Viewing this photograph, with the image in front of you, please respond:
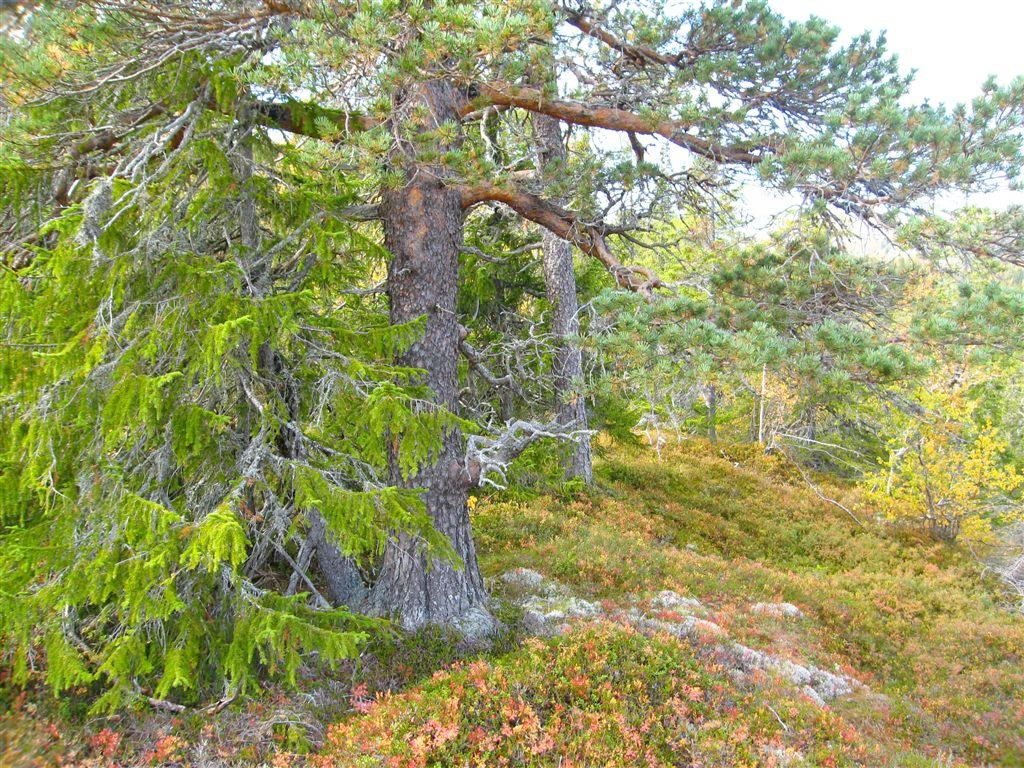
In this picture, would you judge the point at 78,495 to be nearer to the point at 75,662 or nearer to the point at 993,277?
the point at 75,662

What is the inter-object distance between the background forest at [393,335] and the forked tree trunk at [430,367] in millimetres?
34

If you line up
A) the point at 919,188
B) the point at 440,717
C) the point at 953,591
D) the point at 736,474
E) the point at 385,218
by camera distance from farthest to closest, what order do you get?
the point at 736,474, the point at 953,591, the point at 385,218, the point at 919,188, the point at 440,717

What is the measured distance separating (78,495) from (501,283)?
8.63 metres

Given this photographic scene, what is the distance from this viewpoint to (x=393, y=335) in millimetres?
5648

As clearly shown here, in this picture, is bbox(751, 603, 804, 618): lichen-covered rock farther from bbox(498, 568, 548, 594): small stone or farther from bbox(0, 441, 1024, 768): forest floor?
bbox(498, 568, 548, 594): small stone

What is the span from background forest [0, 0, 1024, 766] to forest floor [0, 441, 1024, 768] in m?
0.05

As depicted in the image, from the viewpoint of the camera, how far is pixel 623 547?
9.88 metres

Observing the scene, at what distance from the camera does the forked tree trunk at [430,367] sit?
241 inches

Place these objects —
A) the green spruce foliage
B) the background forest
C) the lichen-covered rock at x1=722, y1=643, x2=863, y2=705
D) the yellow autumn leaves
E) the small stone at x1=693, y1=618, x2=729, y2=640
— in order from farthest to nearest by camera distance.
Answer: the yellow autumn leaves → the small stone at x1=693, y1=618, x2=729, y2=640 → the lichen-covered rock at x1=722, y1=643, x2=863, y2=705 → the background forest → the green spruce foliage

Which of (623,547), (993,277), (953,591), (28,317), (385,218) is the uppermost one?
(385,218)

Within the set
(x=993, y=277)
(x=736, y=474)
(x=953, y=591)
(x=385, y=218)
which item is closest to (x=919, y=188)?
(x=993, y=277)

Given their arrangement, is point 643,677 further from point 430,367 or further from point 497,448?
point 430,367

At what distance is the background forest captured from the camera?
169 inches

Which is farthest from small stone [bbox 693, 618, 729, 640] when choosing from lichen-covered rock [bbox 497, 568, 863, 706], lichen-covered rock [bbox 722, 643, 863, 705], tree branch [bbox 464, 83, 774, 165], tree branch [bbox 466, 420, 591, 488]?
tree branch [bbox 464, 83, 774, 165]
